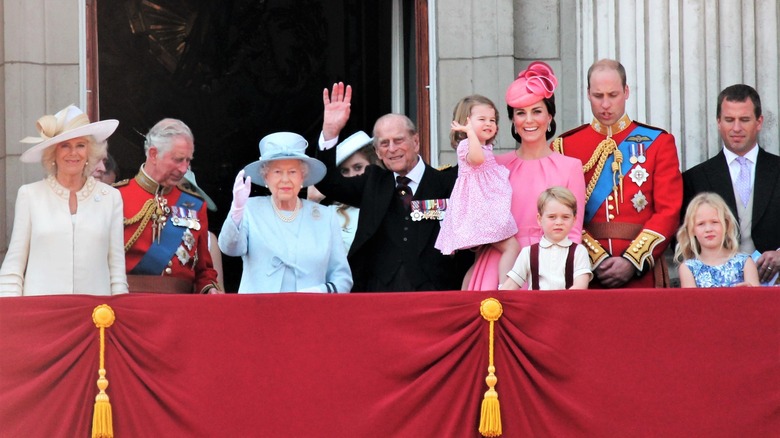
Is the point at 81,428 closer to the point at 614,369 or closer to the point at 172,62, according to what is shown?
the point at 614,369

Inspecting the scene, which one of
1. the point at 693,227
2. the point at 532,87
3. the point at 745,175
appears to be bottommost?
the point at 693,227

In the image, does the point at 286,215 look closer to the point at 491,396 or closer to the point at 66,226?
the point at 66,226

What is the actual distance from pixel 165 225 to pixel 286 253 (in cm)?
77

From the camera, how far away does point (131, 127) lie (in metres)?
10.4

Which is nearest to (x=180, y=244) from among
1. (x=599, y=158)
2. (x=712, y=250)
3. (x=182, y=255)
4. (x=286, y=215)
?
(x=182, y=255)

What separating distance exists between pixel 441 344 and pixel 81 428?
1.54m

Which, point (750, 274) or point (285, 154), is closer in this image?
point (750, 274)

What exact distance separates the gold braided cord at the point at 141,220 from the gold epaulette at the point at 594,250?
2105mm

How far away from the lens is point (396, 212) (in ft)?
→ 25.7

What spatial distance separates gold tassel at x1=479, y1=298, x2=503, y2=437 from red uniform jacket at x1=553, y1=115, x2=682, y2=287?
1.01m

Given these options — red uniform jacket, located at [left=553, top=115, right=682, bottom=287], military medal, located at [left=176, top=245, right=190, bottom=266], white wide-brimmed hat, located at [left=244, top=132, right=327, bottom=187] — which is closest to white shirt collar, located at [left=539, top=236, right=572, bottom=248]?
red uniform jacket, located at [left=553, top=115, right=682, bottom=287]

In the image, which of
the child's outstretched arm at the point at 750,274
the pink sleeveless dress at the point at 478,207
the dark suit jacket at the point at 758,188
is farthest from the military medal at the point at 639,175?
the pink sleeveless dress at the point at 478,207

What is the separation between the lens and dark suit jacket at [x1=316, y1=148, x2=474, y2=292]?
770 cm

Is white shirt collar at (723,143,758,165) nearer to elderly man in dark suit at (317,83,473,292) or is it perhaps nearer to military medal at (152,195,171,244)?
elderly man in dark suit at (317,83,473,292)
